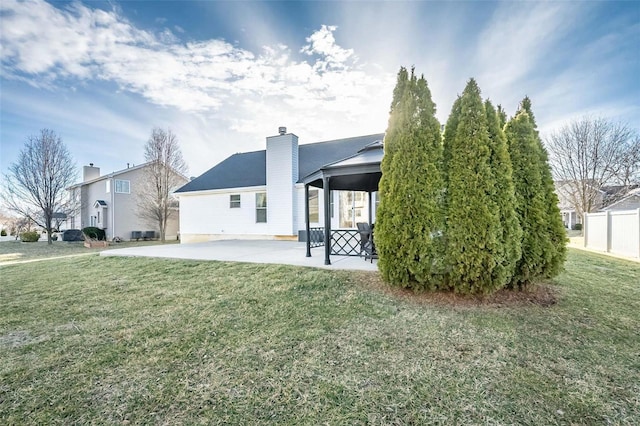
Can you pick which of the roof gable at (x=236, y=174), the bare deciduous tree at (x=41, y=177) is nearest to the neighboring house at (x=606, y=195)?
the roof gable at (x=236, y=174)

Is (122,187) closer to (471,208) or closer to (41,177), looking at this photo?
(41,177)

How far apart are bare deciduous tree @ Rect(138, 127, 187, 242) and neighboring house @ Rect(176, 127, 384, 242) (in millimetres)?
3769

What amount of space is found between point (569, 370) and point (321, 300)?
3076mm

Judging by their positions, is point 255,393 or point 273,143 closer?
point 255,393

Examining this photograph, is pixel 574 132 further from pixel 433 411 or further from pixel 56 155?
pixel 56 155

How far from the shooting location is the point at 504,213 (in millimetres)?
4359

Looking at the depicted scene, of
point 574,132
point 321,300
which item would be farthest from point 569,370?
point 574,132

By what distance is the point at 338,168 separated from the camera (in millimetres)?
6793

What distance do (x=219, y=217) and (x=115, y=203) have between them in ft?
39.0

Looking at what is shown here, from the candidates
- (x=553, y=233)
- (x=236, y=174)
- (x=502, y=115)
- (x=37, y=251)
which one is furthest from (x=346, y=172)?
(x=37, y=251)

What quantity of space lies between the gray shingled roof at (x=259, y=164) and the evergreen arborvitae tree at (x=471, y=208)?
9648 mm

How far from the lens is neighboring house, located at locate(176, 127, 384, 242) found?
13.3 m

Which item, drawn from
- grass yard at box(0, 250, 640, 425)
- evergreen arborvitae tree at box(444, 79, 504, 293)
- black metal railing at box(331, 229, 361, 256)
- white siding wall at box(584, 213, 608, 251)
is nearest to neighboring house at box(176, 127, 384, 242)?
black metal railing at box(331, 229, 361, 256)

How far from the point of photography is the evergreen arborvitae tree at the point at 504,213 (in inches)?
170
